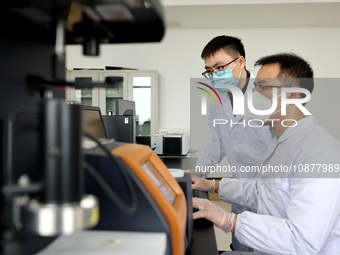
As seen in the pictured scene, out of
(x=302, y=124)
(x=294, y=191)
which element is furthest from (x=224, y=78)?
(x=294, y=191)

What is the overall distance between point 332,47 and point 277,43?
0.82 metres

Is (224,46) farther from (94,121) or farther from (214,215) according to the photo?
(214,215)

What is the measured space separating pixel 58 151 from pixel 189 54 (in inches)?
186

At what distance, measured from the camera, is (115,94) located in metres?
4.85

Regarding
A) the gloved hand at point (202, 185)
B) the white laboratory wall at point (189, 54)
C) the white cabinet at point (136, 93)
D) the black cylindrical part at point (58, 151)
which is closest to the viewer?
the black cylindrical part at point (58, 151)

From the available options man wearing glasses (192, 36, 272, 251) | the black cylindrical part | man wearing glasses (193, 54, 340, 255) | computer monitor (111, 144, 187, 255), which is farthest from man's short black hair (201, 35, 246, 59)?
the black cylindrical part

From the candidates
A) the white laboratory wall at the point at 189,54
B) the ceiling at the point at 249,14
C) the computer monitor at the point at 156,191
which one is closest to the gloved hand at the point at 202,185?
the computer monitor at the point at 156,191

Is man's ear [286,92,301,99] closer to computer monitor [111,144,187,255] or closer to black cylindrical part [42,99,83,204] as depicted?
computer monitor [111,144,187,255]

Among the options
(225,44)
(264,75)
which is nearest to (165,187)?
(264,75)

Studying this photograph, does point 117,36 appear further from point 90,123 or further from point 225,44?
point 225,44

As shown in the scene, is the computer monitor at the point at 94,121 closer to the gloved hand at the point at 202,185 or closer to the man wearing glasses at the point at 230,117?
the gloved hand at the point at 202,185

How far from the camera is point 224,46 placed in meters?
2.15

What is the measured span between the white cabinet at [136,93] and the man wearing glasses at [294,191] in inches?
132

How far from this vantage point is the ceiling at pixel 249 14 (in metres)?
3.76
